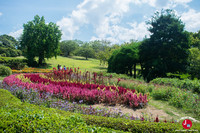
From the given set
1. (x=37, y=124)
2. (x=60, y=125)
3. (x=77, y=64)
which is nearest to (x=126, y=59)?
(x=60, y=125)

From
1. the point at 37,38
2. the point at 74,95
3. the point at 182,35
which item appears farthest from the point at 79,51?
the point at 74,95

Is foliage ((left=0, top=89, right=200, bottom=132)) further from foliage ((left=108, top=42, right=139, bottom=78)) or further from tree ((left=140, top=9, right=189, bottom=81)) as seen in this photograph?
foliage ((left=108, top=42, right=139, bottom=78))

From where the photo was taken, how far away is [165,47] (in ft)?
55.8

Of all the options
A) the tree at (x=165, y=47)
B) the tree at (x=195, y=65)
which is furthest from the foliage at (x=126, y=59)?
the tree at (x=195, y=65)

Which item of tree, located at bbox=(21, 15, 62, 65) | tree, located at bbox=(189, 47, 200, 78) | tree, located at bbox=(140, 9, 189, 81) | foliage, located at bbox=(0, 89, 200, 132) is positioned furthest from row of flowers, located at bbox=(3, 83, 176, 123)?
tree, located at bbox=(21, 15, 62, 65)

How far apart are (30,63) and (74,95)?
2178 cm

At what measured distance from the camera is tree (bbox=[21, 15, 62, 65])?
25.0 m

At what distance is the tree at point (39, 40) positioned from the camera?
25.0 metres

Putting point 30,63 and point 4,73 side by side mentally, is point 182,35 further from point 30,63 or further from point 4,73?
point 30,63

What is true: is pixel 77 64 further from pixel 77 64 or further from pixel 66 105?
pixel 66 105

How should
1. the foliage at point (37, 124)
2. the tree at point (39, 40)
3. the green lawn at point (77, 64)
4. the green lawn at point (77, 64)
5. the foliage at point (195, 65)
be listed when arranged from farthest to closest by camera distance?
1. the green lawn at point (77, 64)
2. the green lawn at point (77, 64)
3. the tree at point (39, 40)
4. the foliage at point (195, 65)
5. the foliage at point (37, 124)

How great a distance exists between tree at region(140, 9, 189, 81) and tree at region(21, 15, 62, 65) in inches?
611

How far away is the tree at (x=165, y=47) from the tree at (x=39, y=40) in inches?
611

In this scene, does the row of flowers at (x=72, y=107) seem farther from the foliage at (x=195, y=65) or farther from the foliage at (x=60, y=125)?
the foliage at (x=195, y=65)
